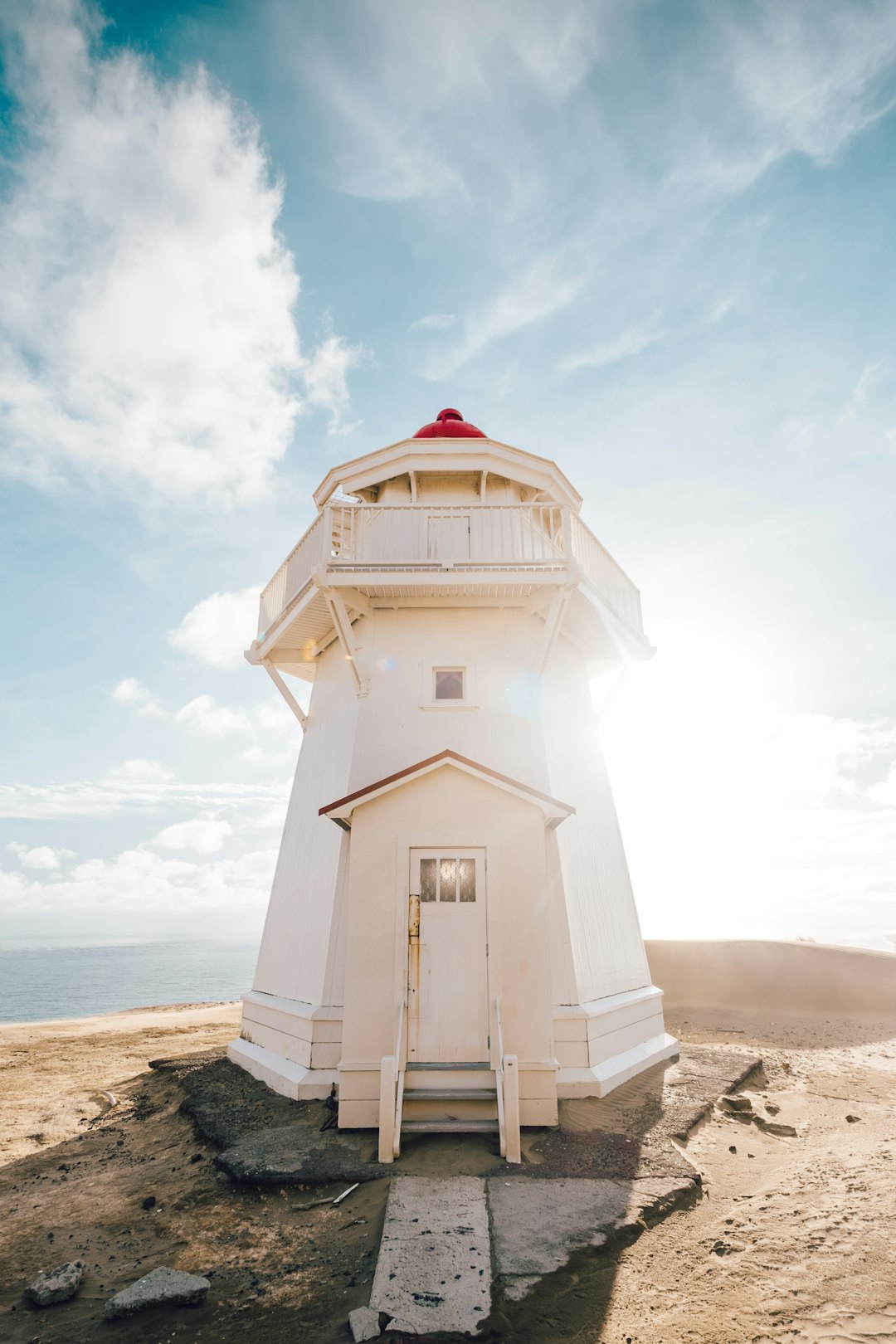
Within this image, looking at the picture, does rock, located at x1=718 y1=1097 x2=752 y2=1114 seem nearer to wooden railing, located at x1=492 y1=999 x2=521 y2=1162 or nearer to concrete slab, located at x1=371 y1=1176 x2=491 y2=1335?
wooden railing, located at x1=492 y1=999 x2=521 y2=1162

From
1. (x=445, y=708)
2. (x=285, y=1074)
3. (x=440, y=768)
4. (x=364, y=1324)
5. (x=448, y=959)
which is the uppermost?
(x=445, y=708)

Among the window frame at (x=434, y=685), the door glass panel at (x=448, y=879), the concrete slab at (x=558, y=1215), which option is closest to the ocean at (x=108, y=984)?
the window frame at (x=434, y=685)

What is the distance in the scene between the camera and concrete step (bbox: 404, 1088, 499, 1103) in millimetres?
6605

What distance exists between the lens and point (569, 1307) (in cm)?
404

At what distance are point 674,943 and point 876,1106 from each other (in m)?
9.35

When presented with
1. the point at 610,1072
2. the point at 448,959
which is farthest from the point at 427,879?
the point at 610,1072

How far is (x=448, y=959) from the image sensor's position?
7.26m

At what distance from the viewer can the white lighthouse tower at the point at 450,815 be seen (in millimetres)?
7008

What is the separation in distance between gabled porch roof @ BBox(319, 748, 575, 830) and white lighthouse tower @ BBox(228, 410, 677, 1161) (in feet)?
0.09

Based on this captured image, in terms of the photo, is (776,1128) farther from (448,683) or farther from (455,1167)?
(448,683)

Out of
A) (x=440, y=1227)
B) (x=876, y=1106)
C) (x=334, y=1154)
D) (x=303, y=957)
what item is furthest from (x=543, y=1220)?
(x=876, y=1106)

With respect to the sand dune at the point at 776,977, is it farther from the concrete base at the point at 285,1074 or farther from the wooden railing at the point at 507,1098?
the wooden railing at the point at 507,1098

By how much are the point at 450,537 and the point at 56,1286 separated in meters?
8.36

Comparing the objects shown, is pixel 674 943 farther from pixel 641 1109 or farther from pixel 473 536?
pixel 473 536
